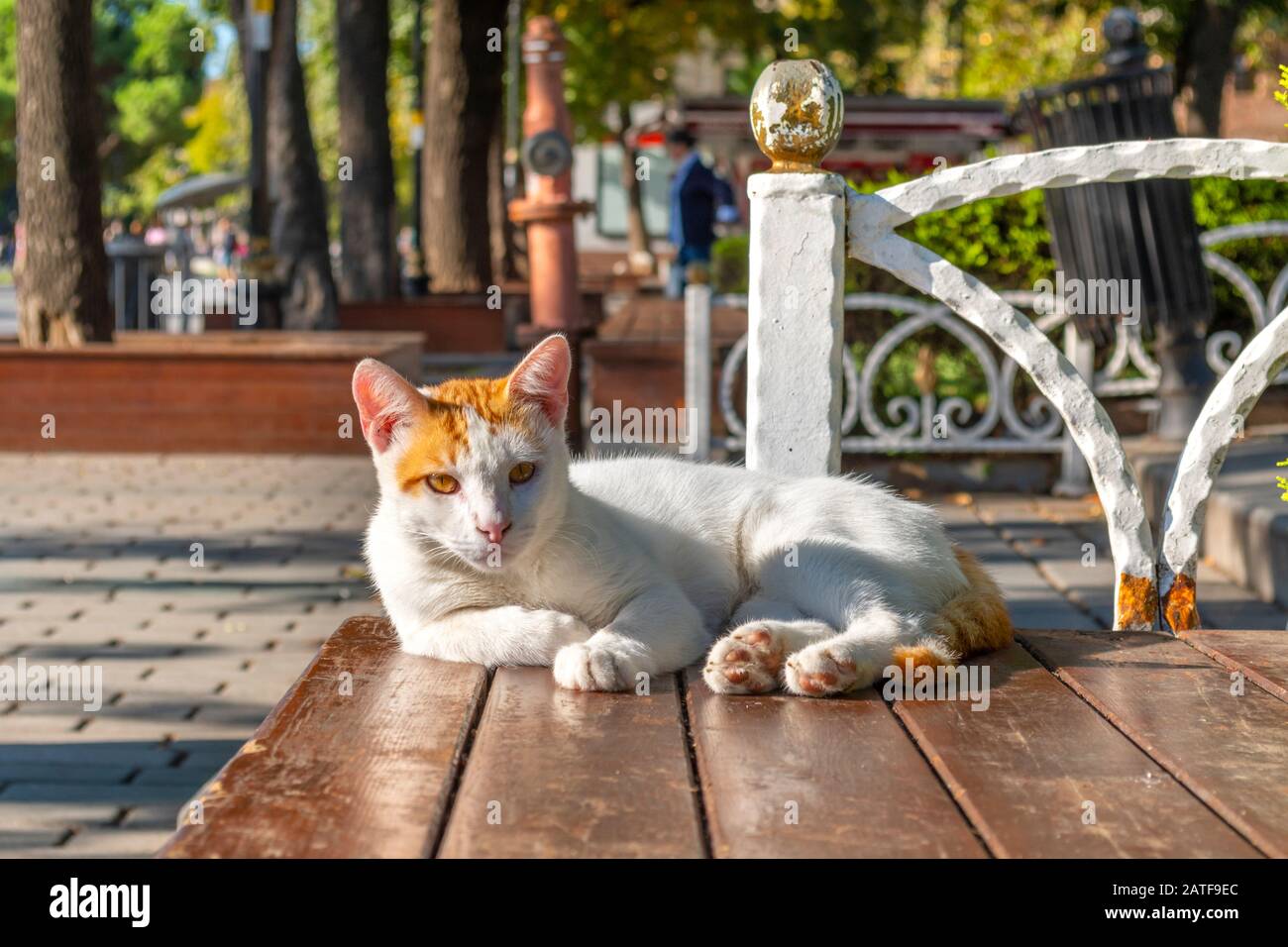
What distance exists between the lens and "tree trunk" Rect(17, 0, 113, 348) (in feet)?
41.2

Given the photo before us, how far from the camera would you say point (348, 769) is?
2.44 meters

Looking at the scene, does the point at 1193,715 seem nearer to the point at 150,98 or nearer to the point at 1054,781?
the point at 1054,781

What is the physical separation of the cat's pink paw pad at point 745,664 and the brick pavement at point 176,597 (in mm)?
2020

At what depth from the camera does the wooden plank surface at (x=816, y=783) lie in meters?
2.14

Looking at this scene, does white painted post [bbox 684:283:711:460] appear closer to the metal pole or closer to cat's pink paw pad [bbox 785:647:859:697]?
cat's pink paw pad [bbox 785:647:859:697]

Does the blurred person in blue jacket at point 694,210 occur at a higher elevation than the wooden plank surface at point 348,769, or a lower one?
higher

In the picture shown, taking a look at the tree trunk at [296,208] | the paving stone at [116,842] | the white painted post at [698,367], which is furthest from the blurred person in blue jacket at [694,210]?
the paving stone at [116,842]

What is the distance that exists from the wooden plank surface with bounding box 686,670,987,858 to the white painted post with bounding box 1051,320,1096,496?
293 inches

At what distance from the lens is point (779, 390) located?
3.98m

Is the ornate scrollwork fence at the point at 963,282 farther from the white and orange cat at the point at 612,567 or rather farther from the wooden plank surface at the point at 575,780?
the wooden plank surface at the point at 575,780

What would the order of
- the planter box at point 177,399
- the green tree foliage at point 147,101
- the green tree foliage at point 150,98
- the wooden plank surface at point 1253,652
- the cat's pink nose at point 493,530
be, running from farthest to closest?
the green tree foliage at point 150,98, the green tree foliage at point 147,101, the planter box at point 177,399, the cat's pink nose at point 493,530, the wooden plank surface at point 1253,652

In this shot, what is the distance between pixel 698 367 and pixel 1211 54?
15506 mm

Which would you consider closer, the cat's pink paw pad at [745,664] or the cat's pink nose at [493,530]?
the cat's pink paw pad at [745,664]
